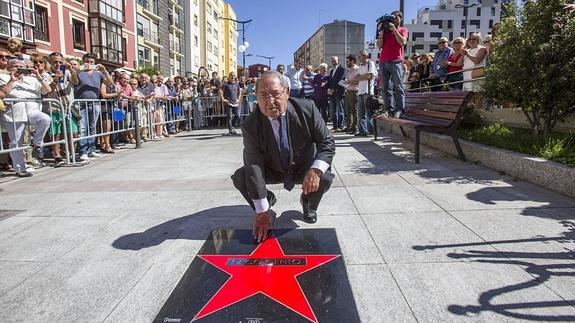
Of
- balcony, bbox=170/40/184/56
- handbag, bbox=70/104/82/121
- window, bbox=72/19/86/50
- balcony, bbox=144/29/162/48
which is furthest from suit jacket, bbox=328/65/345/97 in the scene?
balcony, bbox=170/40/184/56

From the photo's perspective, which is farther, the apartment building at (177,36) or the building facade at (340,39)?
the building facade at (340,39)

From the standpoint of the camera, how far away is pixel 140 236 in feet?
11.3

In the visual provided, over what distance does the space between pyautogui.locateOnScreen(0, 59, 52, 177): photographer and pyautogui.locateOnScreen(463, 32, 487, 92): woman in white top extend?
7.95 metres

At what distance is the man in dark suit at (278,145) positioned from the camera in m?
3.15

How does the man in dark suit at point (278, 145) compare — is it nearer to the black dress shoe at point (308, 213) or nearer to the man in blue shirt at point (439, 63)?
the black dress shoe at point (308, 213)

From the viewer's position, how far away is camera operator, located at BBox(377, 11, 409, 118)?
7.39 metres

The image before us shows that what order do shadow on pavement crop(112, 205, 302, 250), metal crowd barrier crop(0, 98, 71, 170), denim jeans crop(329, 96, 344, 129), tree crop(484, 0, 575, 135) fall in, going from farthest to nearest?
denim jeans crop(329, 96, 344, 129) → metal crowd barrier crop(0, 98, 71, 170) → tree crop(484, 0, 575, 135) → shadow on pavement crop(112, 205, 302, 250)

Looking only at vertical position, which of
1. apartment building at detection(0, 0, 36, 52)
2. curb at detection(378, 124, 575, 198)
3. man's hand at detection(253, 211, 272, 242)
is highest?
apartment building at detection(0, 0, 36, 52)

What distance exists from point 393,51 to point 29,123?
6.61 metres

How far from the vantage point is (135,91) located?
10703 millimetres

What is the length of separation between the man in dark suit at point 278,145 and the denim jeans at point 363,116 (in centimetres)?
619

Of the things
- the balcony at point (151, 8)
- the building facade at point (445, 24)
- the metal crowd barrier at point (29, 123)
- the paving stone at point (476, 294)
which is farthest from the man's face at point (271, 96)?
the building facade at point (445, 24)

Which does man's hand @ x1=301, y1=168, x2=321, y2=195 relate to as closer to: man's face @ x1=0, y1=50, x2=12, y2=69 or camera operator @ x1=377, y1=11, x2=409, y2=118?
camera operator @ x1=377, y1=11, x2=409, y2=118

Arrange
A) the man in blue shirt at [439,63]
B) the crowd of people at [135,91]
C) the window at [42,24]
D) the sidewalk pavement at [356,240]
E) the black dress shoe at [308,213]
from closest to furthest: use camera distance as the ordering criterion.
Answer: the sidewalk pavement at [356,240] → the black dress shoe at [308,213] → the crowd of people at [135,91] → the man in blue shirt at [439,63] → the window at [42,24]
